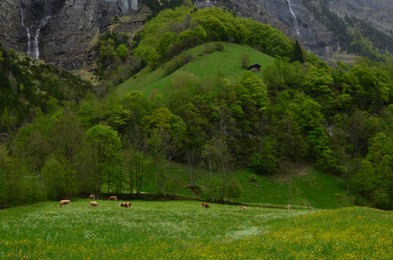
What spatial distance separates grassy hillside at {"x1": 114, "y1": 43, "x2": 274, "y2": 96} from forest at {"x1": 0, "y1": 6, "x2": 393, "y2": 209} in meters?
11.2

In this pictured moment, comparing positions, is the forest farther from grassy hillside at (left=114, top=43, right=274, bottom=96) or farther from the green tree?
grassy hillside at (left=114, top=43, right=274, bottom=96)

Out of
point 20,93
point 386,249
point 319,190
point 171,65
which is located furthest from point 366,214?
point 20,93

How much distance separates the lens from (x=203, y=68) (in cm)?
15462

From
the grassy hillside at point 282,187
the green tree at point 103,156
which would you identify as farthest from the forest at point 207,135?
the grassy hillside at point 282,187

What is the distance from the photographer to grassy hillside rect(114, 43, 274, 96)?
5787 inches

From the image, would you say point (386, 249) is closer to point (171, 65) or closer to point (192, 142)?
point (192, 142)

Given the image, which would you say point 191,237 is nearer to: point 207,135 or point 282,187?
point 282,187

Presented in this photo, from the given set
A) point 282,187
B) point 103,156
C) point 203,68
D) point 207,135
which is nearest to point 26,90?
point 203,68

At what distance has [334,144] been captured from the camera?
4336 inches

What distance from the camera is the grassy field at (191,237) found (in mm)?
18016

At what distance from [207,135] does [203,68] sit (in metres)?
55.6

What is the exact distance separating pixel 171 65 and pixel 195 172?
82.4 m

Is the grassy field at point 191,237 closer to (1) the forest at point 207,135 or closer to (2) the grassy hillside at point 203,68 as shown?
(1) the forest at point 207,135

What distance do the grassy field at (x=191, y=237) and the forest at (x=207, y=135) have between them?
96.0 feet
